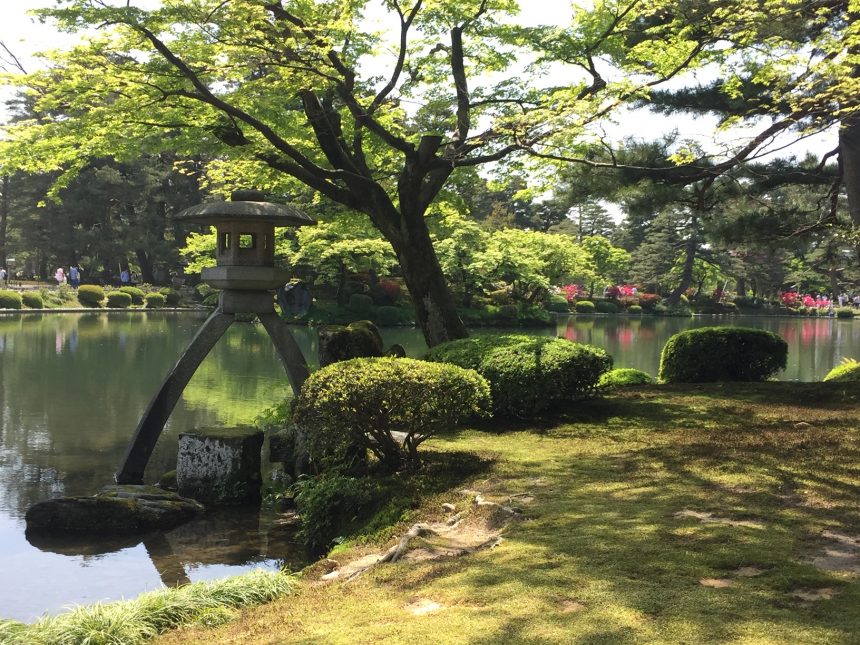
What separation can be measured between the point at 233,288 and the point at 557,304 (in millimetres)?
39462

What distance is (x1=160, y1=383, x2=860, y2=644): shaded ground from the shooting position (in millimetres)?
3061

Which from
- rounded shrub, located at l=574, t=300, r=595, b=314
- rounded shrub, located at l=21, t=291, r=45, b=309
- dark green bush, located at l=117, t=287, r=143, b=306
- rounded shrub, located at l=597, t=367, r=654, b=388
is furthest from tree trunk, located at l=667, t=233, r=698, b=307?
rounded shrub, located at l=597, t=367, r=654, b=388

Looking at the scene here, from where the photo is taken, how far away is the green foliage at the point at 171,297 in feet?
133

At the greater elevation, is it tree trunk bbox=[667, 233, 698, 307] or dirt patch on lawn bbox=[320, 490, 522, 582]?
tree trunk bbox=[667, 233, 698, 307]

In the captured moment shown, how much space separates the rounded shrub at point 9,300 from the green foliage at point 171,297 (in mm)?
7506

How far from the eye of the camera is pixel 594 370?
28.6 feet

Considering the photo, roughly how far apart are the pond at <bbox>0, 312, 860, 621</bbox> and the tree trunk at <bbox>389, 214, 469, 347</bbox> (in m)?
3.56

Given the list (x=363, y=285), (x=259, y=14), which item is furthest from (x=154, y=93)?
(x=363, y=285)

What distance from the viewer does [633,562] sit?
12.5ft

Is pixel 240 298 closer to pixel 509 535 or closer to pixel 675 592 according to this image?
pixel 509 535

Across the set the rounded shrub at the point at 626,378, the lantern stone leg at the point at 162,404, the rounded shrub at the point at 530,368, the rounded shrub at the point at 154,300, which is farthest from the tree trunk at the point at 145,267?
the rounded shrub at the point at 530,368

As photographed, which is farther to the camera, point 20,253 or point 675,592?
point 20,253

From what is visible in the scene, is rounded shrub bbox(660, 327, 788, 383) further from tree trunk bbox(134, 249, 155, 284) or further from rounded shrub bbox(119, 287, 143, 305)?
tree trunk bbox(134, 249, 155, 284)

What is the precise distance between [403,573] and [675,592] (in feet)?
4.91
